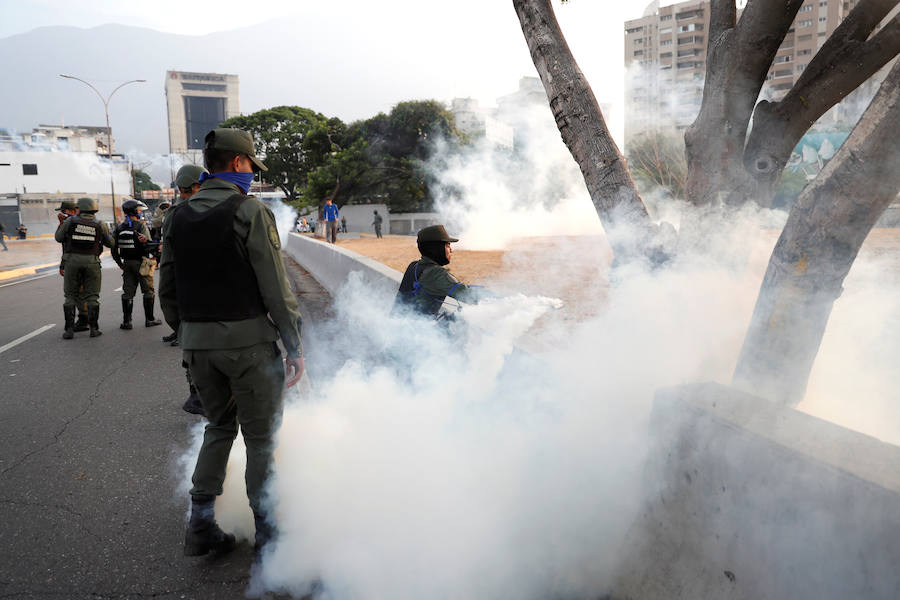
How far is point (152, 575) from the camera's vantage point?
2584 mm

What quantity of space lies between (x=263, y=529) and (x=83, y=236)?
6370mm

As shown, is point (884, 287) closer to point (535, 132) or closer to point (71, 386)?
point (71, 386)

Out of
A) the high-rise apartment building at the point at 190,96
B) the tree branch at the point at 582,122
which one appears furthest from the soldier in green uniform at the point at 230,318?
the high-rise apartment building at the point at 190,96

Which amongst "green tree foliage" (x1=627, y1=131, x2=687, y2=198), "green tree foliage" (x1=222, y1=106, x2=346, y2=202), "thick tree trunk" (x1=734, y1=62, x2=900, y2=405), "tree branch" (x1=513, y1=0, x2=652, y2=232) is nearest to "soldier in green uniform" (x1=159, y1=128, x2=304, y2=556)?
"tree branch" (x1=513, y1=0, x2=652, y2=232)

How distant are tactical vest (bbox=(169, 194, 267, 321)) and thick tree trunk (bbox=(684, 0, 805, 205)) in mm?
2524

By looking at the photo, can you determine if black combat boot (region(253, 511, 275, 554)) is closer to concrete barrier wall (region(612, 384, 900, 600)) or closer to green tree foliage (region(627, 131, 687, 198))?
concrete barrier wall (region(612, 384, 900, 600))

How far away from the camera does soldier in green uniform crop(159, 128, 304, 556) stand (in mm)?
2518

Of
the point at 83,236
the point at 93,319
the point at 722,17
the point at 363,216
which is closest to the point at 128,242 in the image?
the point at 83,236

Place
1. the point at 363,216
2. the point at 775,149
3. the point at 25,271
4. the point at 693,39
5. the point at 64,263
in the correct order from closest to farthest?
the point at 775,149 < the point at 64,263 < the point at 25,271 < the point at 363,216 < the point at 693,39

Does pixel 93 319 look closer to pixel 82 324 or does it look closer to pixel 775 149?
pixel 82 324

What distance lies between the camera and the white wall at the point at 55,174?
64812 millimetres

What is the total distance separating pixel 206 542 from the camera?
105 inches

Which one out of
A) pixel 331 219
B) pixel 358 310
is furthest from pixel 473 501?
pixel 331 219

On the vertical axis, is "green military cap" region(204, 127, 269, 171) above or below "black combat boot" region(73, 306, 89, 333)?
above
